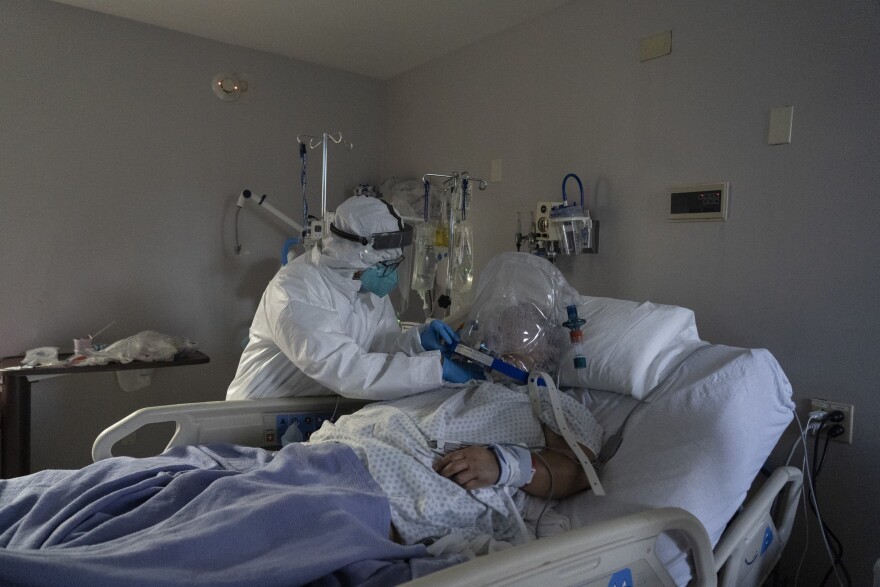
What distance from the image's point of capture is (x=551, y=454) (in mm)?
1338

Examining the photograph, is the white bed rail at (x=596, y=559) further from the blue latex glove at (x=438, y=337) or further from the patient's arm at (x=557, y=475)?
the blue latex glove at (x=438, y=337)

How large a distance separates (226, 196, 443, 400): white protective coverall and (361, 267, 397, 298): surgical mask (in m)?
0.02

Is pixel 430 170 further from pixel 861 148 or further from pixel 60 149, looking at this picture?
pixel 861 148

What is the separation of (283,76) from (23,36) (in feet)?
3.74

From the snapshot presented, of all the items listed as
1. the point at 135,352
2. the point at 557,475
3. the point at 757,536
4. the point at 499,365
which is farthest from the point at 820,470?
the point at 135,352

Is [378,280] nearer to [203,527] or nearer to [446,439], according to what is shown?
[446,439]

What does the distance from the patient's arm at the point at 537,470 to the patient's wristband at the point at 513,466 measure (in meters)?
0.01

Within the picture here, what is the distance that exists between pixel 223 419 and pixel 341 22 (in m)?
1.83

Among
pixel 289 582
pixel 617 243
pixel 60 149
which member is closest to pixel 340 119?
pixel 60 149

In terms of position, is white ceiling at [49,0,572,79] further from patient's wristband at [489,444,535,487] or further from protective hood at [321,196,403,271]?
patient's wristband at [489,444,535,487]

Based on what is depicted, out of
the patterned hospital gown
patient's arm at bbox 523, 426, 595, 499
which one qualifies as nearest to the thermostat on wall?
the patterned hospital gown

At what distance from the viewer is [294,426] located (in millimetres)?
1729

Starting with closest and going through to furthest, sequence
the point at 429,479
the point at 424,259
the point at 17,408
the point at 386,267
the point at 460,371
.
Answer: the point at 429,479
the point at 460,371
the point at 386,267
the point at 17,408
the point at 424,259

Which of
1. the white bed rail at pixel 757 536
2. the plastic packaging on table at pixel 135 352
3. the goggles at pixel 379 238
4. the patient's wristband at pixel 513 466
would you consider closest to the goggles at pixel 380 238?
the goggles at pixel 379 238
